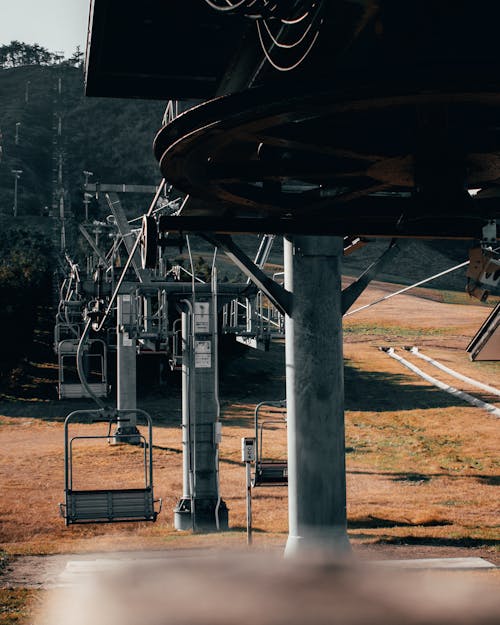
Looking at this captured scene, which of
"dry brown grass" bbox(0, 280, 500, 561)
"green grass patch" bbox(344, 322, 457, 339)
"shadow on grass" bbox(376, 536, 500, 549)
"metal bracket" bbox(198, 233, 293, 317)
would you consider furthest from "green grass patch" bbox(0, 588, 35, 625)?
"green grass patch" bbox(344, 322, 457, 339)

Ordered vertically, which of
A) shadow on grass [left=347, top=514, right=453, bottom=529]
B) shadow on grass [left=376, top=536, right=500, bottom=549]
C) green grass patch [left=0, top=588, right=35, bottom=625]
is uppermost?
green grass patch [left=0, top=588, right=35, bottom=625]

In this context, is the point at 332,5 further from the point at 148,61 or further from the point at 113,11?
the point at 148,61

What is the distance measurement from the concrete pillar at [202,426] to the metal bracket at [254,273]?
856 centimetres

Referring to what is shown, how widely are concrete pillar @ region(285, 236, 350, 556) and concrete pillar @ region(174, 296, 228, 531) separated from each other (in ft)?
28.0

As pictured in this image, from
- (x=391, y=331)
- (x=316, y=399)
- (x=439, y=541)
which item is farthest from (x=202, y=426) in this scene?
(x=391, y=331)

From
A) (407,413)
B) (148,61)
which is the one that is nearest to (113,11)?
(148,61)

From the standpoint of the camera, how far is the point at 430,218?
8.05 m

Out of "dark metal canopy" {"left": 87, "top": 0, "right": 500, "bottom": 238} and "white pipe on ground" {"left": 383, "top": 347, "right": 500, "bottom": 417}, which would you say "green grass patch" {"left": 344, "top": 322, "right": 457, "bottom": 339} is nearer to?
"white pipe on ground" {"left": 383, "top": 347, "right": 500, "bottom": 417}

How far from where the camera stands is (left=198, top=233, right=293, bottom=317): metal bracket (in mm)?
11195

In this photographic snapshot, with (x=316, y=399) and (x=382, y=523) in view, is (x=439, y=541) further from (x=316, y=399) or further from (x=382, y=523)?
(x=316, y=399)

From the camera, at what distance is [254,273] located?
11.8 metres

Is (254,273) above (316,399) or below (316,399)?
above

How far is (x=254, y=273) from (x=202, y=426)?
9.75 metres

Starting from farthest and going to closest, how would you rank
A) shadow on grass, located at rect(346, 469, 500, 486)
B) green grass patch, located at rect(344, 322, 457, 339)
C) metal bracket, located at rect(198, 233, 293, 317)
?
green grass patch, located at rect(344, 322, 457, 339) < shadow on grass, located at rect(346, 469, 500, 486) < metal bracket, located at rect(198, 233, 293, 317)
